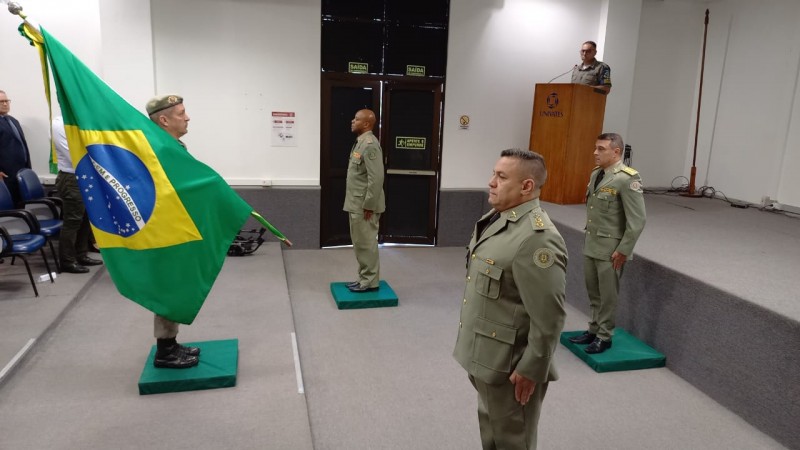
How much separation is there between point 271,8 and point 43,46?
12.4 ft

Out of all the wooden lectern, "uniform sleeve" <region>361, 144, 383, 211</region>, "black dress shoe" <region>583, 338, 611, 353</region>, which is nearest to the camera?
"black dress shoe" <region>583, 338, 611, 353</region>

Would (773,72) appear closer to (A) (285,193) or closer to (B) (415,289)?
(B) (415,289)

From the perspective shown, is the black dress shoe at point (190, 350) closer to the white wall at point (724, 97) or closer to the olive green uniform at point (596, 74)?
the olive green uniform at point (596, 74)

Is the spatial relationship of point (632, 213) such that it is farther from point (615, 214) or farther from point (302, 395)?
point (302, 395)

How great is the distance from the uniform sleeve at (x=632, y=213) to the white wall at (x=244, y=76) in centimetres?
388

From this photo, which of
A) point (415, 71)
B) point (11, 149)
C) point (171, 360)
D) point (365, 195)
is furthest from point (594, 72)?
point (11, 149)

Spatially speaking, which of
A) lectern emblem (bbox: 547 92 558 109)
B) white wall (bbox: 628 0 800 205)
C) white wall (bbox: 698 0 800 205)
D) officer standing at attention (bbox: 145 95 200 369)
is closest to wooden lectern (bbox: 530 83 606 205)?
lectern emblem (bbox: 547 92 558 109)

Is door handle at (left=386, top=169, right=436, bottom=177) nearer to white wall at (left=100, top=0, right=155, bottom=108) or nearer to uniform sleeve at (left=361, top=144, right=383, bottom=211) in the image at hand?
uniform sleeve at (left=361, top=144, right=383, bottom=211)

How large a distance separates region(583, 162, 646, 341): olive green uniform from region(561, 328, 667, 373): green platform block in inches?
5.4

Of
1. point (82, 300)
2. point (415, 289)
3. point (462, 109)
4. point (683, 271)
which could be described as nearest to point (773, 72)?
point (462, 109)

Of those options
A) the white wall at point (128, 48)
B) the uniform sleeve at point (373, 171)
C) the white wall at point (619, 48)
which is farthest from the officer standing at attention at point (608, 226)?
the white wall at point (128, 48)

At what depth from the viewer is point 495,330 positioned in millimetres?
1943

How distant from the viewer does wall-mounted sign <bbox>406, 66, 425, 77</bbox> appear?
6512 millimetres

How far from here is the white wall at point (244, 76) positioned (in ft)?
19.2
